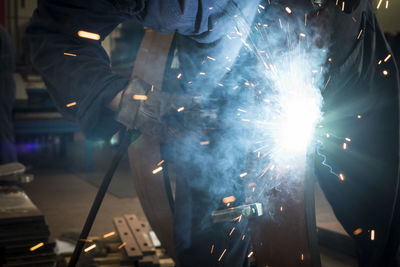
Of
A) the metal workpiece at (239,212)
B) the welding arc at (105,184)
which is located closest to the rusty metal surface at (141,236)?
the welding arc at (105,184)

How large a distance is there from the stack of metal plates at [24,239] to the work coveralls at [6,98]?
58.6 inches

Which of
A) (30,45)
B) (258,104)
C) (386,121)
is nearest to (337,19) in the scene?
(258,104)

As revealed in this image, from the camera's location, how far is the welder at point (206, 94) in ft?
4.63

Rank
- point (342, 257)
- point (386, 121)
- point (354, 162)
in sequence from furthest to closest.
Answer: point (342, 257)
point (354, 162)
point (386, 121)

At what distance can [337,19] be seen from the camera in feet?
4.45

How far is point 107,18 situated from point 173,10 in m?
0.25

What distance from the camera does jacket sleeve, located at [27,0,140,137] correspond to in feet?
4.65

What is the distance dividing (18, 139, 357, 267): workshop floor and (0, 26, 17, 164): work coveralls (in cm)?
46

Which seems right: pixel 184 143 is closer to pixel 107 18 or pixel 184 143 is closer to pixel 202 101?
pixel 202 101

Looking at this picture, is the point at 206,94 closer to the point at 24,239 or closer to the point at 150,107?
the point at 150,107

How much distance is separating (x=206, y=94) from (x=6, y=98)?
2.60 metres

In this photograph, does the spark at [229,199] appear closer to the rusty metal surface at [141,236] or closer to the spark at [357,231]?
the spark at [357,231]

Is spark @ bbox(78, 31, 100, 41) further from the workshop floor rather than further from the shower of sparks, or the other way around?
the workshop floor

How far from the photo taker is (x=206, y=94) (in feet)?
5.20
